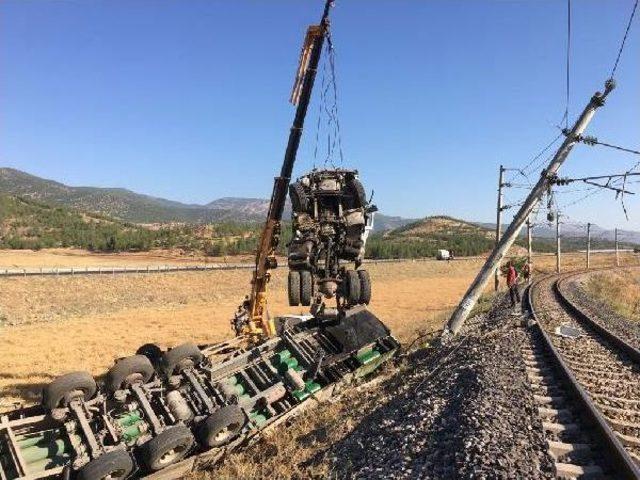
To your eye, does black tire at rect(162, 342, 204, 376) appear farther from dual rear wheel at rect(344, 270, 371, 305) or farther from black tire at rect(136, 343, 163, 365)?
dual rear wheel at rect(344, 270, 371, 305)

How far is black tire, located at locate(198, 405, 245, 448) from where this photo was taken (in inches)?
395

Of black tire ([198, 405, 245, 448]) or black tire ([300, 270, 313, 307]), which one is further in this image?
black tire ([300, 270, 313, 307])

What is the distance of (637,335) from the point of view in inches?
696

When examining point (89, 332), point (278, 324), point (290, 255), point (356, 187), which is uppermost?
point (356, 187)

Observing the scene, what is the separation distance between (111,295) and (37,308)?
20.3 ft

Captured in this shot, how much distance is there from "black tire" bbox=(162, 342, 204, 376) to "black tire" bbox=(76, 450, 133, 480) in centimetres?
290

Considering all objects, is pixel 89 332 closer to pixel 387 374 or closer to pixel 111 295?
pixel 111 295

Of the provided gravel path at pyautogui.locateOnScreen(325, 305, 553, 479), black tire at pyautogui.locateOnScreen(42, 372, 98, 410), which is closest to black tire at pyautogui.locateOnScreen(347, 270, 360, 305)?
gravel path at pyautogui.locateOnScreen(325, 305, 553, 479)

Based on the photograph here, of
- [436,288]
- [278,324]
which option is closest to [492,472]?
[278,324]

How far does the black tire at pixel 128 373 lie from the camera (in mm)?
10797

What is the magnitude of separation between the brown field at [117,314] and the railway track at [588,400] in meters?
8.75

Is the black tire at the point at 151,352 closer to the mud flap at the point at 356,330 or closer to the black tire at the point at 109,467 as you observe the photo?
the mud flap at the point at 356,330

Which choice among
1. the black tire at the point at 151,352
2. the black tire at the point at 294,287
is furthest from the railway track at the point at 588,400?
the black tire at the point at 151,352

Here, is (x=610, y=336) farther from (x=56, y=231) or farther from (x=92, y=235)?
(x=56, y=231)
